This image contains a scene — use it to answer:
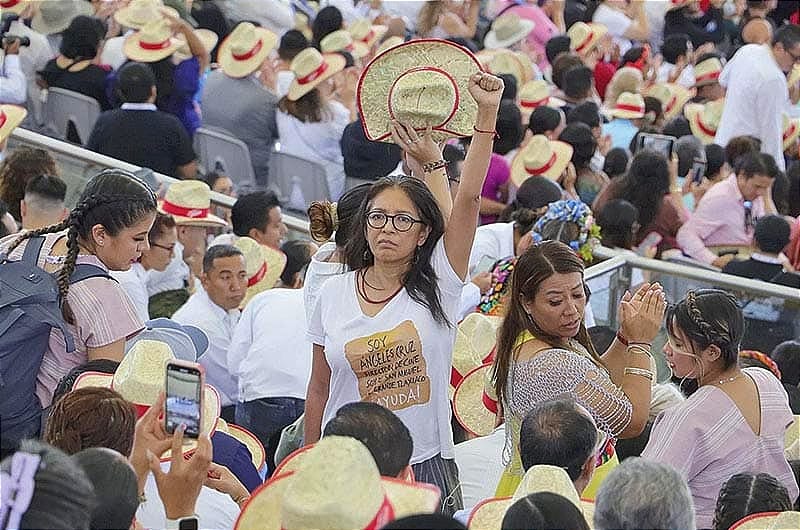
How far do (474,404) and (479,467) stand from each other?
48 centimetres

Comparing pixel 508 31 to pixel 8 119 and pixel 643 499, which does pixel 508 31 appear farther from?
pixel 643 499

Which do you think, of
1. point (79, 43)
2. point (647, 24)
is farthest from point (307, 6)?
point (79, 43)

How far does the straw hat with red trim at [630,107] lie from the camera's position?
29.2 ft

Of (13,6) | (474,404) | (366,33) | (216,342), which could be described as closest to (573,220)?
(474,404)

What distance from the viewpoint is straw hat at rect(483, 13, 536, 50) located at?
36.1 feet

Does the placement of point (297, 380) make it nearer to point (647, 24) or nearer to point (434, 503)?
point (434, 503)

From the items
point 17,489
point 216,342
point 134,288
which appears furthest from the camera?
point 216,342

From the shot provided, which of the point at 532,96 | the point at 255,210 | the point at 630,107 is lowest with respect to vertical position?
the point at 630,107

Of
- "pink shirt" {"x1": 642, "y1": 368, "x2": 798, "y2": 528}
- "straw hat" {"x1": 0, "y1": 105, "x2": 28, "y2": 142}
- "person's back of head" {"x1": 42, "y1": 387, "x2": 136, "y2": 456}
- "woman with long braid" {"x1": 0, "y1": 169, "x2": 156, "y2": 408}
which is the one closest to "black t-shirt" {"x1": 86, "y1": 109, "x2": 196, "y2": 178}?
"straw hat" {"x1": 0, "y1": 105, "x2": 28, "y2": 142}

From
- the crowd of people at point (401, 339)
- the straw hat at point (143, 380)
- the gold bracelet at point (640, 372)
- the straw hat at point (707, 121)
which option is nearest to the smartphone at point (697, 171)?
the crowd of people at point (401, 339)

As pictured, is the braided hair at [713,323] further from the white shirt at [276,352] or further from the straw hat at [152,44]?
the straw hat at [152,44]

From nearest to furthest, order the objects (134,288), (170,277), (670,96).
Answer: (134,288), (170,277), (670,96)

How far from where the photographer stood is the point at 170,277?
5348 millimetres

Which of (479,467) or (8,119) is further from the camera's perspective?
(8,119)
